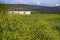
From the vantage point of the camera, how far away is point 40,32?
13188 millimetres

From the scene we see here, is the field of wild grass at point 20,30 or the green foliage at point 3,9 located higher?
the green foliage at point 3,9

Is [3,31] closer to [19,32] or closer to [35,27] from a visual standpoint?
[19,32]

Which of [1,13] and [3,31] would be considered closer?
[3,31]

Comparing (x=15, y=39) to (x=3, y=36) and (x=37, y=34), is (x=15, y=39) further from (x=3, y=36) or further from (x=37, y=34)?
(x=37, y=34)

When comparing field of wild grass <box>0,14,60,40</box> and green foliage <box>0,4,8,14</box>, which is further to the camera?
green foliage <box>0,4,8,14</box>

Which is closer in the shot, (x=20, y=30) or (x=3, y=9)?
(x=20, y=30)

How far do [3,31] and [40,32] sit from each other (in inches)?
75.5

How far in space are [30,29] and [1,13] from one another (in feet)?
5.22

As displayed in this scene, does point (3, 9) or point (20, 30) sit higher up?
point (3, 9)

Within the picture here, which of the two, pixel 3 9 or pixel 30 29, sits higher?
pixel 3 9

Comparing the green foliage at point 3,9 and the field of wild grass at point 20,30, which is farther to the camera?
the green foliage at point 3,9

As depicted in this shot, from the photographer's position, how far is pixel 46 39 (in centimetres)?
1326

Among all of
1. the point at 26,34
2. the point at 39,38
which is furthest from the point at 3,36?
the point at 39,38

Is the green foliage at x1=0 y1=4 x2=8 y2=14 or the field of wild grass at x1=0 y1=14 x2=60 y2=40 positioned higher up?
the green foliage at x1=0 y1=4 x2=8 y2=14
